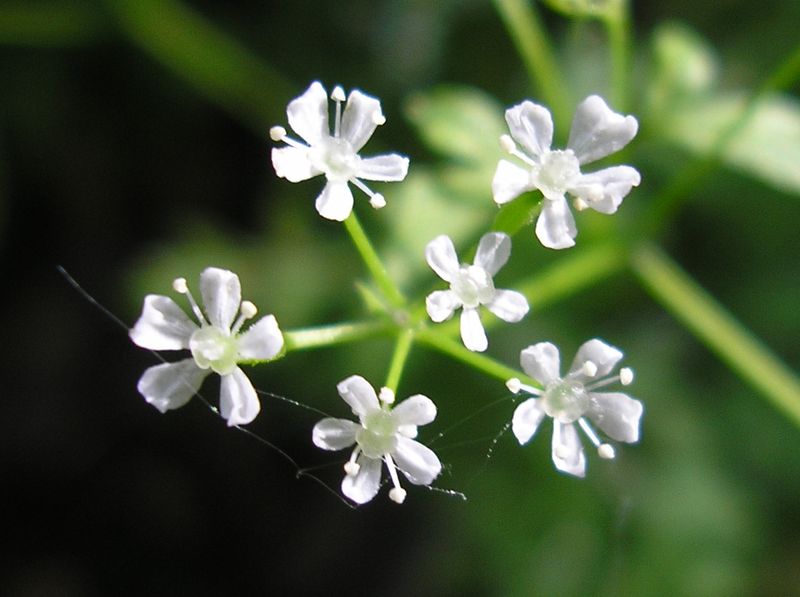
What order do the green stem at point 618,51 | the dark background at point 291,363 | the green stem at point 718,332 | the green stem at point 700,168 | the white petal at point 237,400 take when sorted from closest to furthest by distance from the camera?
the white petal at point 237,400 < the green stem at point 618,51 < the green stem at point 700,168 < the green stem at point 718,332 < the dark background at point 291,363

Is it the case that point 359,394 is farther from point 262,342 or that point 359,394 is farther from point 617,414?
point 617,414

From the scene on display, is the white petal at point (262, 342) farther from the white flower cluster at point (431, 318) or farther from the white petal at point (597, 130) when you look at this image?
the white petal at point (597, 130)

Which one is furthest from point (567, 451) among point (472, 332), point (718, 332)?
point (718, 332)

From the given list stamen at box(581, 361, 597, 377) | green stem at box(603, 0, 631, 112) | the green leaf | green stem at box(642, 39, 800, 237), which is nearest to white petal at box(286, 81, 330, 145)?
stamen at box(581, 361, 597, 377)

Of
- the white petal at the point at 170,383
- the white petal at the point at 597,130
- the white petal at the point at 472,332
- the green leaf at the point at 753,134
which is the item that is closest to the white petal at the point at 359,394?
the white petal at the point at 472,332

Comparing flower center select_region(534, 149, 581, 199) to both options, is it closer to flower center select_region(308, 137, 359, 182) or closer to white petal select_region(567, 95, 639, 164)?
white petal select_region(567, 95, 639, 164)

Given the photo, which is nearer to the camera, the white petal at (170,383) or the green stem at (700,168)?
the white petal at (170,383)
